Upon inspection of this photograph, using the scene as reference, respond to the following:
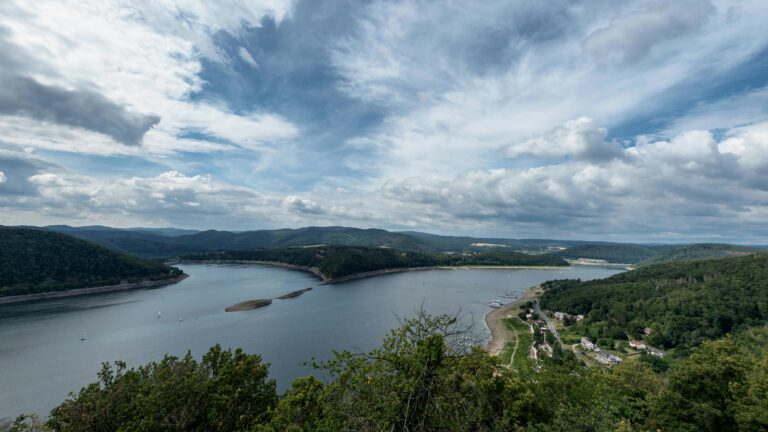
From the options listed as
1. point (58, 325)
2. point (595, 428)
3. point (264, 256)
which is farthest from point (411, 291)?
point (264, 256)

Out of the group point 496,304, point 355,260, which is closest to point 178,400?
point 496,304

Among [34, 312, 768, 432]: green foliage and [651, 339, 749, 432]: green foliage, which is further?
[651, 339, 749, 432]: green foliage

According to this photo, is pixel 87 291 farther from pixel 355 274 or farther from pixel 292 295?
pixel 355 274

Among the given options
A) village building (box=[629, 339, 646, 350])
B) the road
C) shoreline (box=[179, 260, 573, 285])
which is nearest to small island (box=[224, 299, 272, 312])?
shoreline (box=[179, 260, 573, 285])

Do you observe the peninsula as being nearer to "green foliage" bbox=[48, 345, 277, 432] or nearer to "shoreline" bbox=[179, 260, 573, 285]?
"shoreline" bbox=[179, 260, 573, 285]

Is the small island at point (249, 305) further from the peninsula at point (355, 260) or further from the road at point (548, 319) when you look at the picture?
the road at point (548, 319)

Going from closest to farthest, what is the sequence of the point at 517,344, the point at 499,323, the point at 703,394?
the point at 703,394
the point at 517,344
the point at 499,323

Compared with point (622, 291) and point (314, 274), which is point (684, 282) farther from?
point (314, 274)

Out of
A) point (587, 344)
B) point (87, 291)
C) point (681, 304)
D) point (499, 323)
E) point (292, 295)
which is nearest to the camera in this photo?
point (587, 344)
